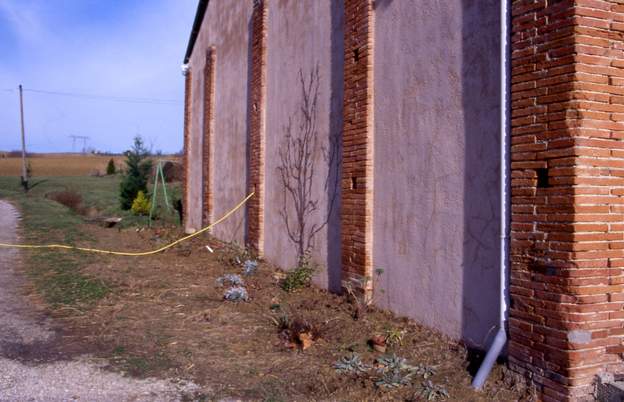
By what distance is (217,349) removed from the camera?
6746 mm

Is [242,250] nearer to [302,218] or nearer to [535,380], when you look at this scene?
[302,218]

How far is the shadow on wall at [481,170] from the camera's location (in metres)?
5.65

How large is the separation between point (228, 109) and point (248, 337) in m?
8.45

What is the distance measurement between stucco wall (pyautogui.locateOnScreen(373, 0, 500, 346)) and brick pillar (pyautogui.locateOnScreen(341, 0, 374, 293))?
12 centimetres

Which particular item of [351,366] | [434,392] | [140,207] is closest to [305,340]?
[351,366]

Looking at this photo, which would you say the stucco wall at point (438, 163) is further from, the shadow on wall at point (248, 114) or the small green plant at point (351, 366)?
the shadow on wall at point (248, 114)

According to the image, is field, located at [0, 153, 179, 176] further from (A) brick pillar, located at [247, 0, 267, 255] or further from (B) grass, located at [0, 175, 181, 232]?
(A) brick pillar, located at [247, 0, 267, 255]

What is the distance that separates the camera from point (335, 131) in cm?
890

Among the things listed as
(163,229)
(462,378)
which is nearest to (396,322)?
(462,378)

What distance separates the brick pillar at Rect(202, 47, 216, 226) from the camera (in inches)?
626

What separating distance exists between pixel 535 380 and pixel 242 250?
837cm

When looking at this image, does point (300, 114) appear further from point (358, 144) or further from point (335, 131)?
point (358, 144)

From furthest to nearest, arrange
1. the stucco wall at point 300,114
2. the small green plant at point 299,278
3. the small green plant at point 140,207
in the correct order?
1. the small green plant at point 140,207
2. the small green plant at point 299,278
3. the stucco wall at point 300,114

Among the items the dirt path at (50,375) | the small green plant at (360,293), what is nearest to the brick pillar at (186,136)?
the dirt path at (50,375)
